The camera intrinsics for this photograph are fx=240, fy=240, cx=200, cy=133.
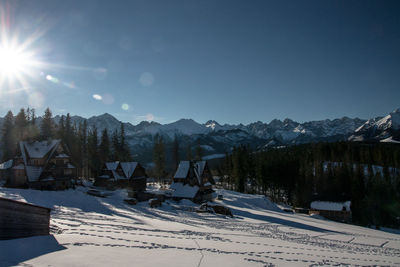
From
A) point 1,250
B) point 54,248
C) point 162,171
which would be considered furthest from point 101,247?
point 162,171

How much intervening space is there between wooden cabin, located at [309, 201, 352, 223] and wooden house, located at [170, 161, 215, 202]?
25565 mm

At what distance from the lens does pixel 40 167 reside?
41.9 meters

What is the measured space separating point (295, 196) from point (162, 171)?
39365 millimetres

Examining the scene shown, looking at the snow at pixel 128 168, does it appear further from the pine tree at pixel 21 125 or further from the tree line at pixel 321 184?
the tree line at pixel 321 184

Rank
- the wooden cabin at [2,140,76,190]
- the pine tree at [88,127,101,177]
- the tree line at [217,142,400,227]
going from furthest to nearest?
the pine tree at [88,127,101,177], the tree line at [217,142,400,227], the wooden cabin at [2,140,76,190]

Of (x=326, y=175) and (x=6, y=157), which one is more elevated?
(x=6, y=157)

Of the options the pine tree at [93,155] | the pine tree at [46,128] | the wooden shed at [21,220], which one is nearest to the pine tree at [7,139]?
the pine tree at [46,128]

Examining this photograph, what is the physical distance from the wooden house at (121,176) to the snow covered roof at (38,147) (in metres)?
11.7

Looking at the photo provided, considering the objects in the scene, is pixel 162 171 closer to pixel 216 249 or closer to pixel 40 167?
pixel 40 167

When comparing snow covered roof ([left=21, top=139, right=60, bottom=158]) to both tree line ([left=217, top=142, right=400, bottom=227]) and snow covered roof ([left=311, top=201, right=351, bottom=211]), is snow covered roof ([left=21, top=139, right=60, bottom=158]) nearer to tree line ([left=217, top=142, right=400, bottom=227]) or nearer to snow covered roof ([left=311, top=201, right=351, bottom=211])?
tree line ([left=217, top=142, right=400, bottom=227])

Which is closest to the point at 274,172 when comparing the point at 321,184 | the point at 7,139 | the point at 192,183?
the point at 321,184

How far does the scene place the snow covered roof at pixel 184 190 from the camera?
152ft

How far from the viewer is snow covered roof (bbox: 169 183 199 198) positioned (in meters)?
46.4

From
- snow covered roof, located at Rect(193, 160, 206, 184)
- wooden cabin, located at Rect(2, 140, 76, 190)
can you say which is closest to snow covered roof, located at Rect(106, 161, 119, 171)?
wooden cabin, located at Rect(2, 140, 76, 190)
